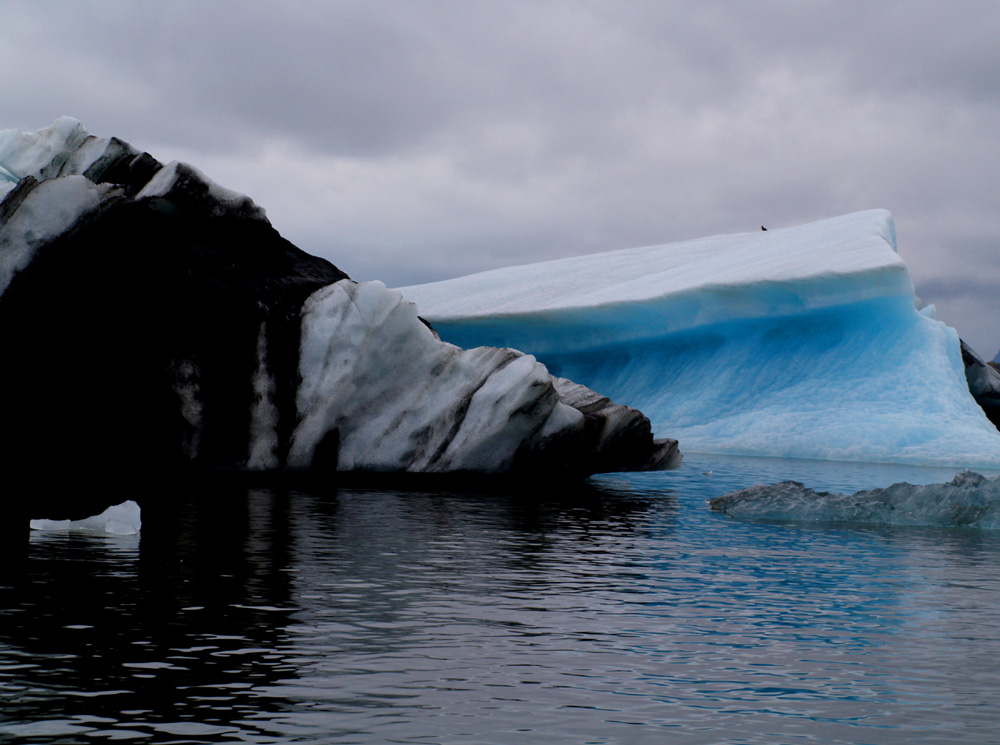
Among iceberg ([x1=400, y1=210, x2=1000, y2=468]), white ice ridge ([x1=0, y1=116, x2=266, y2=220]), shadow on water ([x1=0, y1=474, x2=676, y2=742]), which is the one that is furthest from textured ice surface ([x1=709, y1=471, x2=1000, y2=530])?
iceberg ([x1=400, y1=210, x2=1000, y2=468])

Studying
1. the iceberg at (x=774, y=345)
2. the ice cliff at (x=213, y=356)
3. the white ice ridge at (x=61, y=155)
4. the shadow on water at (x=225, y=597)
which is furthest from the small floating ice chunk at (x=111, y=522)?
the iceberg at (x=774, y=345)

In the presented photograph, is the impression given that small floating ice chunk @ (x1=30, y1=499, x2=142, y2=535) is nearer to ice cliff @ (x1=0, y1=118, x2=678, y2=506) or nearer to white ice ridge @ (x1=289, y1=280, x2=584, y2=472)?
ice cliff @ (x1=0, y1=118, x2=678, y2=506)

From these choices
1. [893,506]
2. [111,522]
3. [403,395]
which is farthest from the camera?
[403,395]

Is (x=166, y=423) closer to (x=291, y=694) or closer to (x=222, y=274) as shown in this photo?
(x=222, y=274)

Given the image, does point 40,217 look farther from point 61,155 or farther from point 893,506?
point 893,506

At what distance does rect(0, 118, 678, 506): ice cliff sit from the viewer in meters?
9.40

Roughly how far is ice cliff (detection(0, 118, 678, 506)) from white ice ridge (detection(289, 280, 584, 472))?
2 centimetres

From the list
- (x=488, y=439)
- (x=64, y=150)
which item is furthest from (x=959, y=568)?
(x=64, y=150)

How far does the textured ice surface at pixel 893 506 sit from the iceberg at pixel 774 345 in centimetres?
728

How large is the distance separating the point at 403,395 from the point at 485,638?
24.7ft

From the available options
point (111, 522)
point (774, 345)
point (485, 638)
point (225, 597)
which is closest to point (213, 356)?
point (111, 522)

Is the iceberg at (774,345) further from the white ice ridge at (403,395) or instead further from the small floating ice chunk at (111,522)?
the small floating ice chunk at (111,522)

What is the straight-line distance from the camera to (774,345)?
773 inches

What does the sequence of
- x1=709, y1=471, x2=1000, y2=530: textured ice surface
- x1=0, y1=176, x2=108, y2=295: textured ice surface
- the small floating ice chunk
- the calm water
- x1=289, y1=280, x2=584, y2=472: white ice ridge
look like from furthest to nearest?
1. x1=289, y1=280, x2=584, y2=472: white ice ridge
2. x1=0, y1=176, x2=108, y2=295: textured ice surface
3. x1=709, y1=471, x2=1000, y2=530: textured ice surface
4. the small floating ice chunk
5. the calm water
